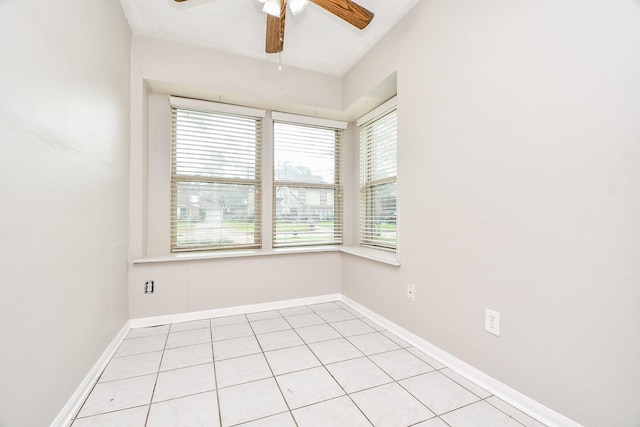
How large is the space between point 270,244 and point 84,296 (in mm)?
1808

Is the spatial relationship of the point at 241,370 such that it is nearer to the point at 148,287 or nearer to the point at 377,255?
the point at 148,287

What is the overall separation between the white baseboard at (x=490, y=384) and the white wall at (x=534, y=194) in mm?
40

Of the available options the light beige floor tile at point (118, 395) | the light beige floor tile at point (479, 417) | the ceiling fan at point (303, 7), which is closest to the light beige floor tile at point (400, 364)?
the light beige floor tile at point (479, 417)

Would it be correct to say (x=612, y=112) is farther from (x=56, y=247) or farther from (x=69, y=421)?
(x=69, y=421)

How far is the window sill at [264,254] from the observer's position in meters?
2.51

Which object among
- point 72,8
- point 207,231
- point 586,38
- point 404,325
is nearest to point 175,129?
point 207,231

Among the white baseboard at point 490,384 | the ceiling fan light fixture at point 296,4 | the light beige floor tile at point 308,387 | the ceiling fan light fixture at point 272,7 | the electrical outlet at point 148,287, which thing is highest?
the ceiling fan light fixture at point 296,4

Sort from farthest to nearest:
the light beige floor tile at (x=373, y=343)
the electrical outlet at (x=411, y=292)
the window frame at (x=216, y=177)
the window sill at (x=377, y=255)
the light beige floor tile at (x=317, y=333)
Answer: the window frame at (x=216, y=177) < the window sill at (x=377, y=255) < the light beige floor tile at (x=317, y=333) < the electrical outlet at (x=411, y=292) < the light beige floor tile at (x=373, y=343)

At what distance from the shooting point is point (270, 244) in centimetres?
320

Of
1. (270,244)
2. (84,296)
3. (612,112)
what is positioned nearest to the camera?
(612,112)

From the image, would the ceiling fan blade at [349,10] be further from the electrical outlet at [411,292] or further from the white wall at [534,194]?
the electrical outlet at [411,292]

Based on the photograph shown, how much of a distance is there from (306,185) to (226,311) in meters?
1.65

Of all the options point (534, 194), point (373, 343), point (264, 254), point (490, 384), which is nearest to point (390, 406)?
point (490, 384)

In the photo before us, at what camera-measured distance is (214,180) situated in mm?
2969
